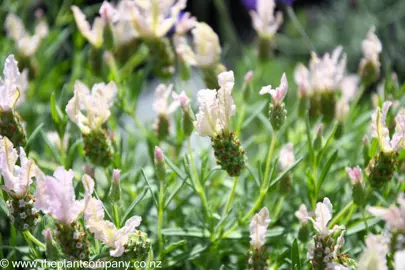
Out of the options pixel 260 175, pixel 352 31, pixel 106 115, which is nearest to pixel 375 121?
pixel 260 175

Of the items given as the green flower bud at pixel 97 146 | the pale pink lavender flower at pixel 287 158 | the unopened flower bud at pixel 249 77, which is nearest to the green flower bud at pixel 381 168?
Answer: the pale pink lavender flower at pixel 287 158

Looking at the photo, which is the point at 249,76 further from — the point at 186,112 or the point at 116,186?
the point at 116,186

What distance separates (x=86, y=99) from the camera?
77 cm

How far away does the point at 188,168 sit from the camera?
2.60ft

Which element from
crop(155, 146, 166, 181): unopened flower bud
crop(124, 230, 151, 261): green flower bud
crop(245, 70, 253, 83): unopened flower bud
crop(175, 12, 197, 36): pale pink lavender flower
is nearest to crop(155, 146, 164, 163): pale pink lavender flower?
crop(155, 146, 166, 181): unopened flower bud

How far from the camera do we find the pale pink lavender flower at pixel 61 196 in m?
0.60

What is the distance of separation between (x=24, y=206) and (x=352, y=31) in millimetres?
1880

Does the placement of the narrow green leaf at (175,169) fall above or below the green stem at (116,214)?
above

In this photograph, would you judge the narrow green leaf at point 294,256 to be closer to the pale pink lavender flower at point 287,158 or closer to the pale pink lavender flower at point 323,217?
the pale pink lavender flower at point 323,217

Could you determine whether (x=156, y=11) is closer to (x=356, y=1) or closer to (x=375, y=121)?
(x=375, y=121)

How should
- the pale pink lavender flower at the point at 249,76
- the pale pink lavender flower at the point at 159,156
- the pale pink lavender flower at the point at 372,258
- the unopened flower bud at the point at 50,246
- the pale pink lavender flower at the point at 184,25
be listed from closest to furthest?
1. the pale pink lavender flower at the point at 372,258
2. the unopened flower bud at the point at 50,246
3. the pale pink lavender flower at the point at 159,156
4. the pale pink lavender flower at the point at 249,76
5. the pale pink lavender flower at the point at 184,25

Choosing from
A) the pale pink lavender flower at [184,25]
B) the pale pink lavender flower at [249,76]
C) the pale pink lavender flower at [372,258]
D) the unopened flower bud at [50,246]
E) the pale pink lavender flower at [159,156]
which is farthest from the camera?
the pale pink lavender flower at [184,25]

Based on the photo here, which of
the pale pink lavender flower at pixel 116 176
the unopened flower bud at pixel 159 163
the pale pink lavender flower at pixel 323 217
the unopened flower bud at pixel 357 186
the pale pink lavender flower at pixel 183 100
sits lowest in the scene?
the pale pink lavender flower at pixel 323 217

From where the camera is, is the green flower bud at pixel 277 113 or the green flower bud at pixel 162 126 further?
the green flower bud at pixel 162 126
